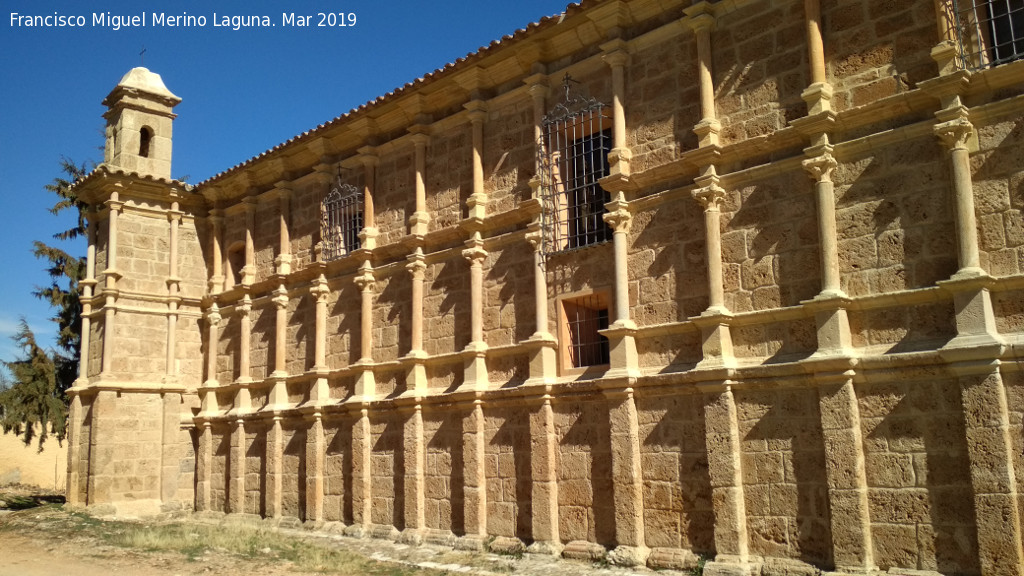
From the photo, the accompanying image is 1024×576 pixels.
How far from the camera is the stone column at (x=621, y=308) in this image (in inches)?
435

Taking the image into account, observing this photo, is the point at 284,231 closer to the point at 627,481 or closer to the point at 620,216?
the point at 620,216

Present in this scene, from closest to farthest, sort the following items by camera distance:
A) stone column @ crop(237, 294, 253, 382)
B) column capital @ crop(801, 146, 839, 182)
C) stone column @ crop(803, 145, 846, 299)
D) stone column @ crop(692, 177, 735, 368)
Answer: stone column @ crop(803, 145, 846, 299) → column capital @ crop(801, 146, 839, 182) → stone column @ crop(692, 177, 735, 368) → stone column @ crop(237, 294, 253, 382)

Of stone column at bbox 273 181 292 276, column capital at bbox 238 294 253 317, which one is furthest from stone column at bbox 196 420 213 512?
stone column at bbox 273 181 292 276

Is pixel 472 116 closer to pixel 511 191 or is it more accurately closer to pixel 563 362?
pixel 511 191

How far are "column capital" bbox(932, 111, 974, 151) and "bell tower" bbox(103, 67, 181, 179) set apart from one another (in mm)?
16530

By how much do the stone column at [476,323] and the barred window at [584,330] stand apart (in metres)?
1.53

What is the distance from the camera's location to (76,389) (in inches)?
719

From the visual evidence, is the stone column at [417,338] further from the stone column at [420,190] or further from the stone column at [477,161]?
the stone column at [477,161]

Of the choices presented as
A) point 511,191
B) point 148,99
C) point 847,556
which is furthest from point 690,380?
point 148,99

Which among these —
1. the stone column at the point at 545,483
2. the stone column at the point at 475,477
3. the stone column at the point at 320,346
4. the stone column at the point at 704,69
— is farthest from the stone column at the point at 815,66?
the stone column at the point at 320,346

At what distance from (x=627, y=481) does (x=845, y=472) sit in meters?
2.84

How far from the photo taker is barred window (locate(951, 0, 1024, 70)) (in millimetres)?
8750

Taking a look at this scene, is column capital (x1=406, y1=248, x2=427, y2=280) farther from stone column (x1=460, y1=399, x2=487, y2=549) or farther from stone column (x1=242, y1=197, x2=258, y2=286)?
stone column (x1=242, y1=197, x2=258, y2=286)

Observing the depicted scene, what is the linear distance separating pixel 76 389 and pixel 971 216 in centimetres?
1729
